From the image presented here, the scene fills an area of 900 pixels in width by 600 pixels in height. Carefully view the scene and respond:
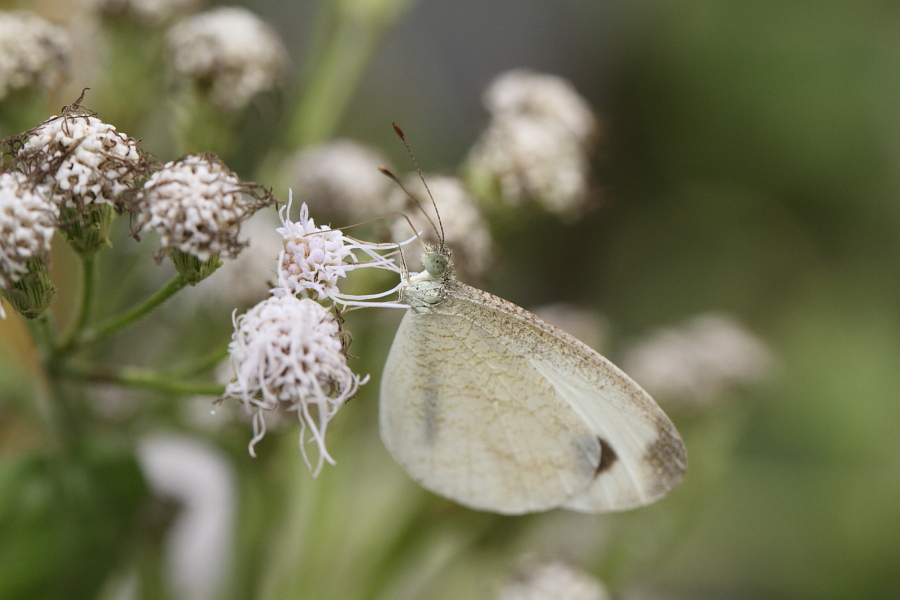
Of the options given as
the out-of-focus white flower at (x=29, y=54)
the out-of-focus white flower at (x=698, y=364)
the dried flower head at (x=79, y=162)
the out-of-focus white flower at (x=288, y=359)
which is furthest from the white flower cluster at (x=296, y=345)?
the out-of-focus white flower at (x=698, y=364)

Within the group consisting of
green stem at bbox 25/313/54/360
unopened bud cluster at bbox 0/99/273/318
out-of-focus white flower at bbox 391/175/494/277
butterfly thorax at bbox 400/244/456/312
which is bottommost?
green stem at bbox 25/313/54/360

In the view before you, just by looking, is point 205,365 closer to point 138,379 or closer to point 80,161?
point 138,379

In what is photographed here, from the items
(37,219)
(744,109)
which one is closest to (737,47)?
(744,109)

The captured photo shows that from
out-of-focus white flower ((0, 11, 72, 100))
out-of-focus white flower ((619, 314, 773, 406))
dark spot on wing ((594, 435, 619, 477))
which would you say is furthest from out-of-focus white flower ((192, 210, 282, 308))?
out-of-focus white flower ((619, 314, 773, 406))

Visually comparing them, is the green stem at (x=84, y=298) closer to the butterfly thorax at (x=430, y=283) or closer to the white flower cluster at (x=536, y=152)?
the butterfly thorax at (x=430, y=283)

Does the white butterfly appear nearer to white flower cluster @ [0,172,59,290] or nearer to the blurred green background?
the blurred green background

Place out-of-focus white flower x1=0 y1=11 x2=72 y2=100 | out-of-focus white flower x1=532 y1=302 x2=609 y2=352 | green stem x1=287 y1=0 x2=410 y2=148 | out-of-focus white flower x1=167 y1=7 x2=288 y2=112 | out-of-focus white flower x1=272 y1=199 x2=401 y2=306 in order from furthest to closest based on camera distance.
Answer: out-of-focus white flower x1=532 y1=302 x2=609 y2=352, green stem x1=287 y1=0 x2=410 y2=148, out-of-focus white flower x1=167 y1=7 x2=288 y2=112, out-of-focus white flower x1=0 y1=11 x2=72 y2=100, out-of-focus white flower x1=272 y1=199 x2=401 y2=306
